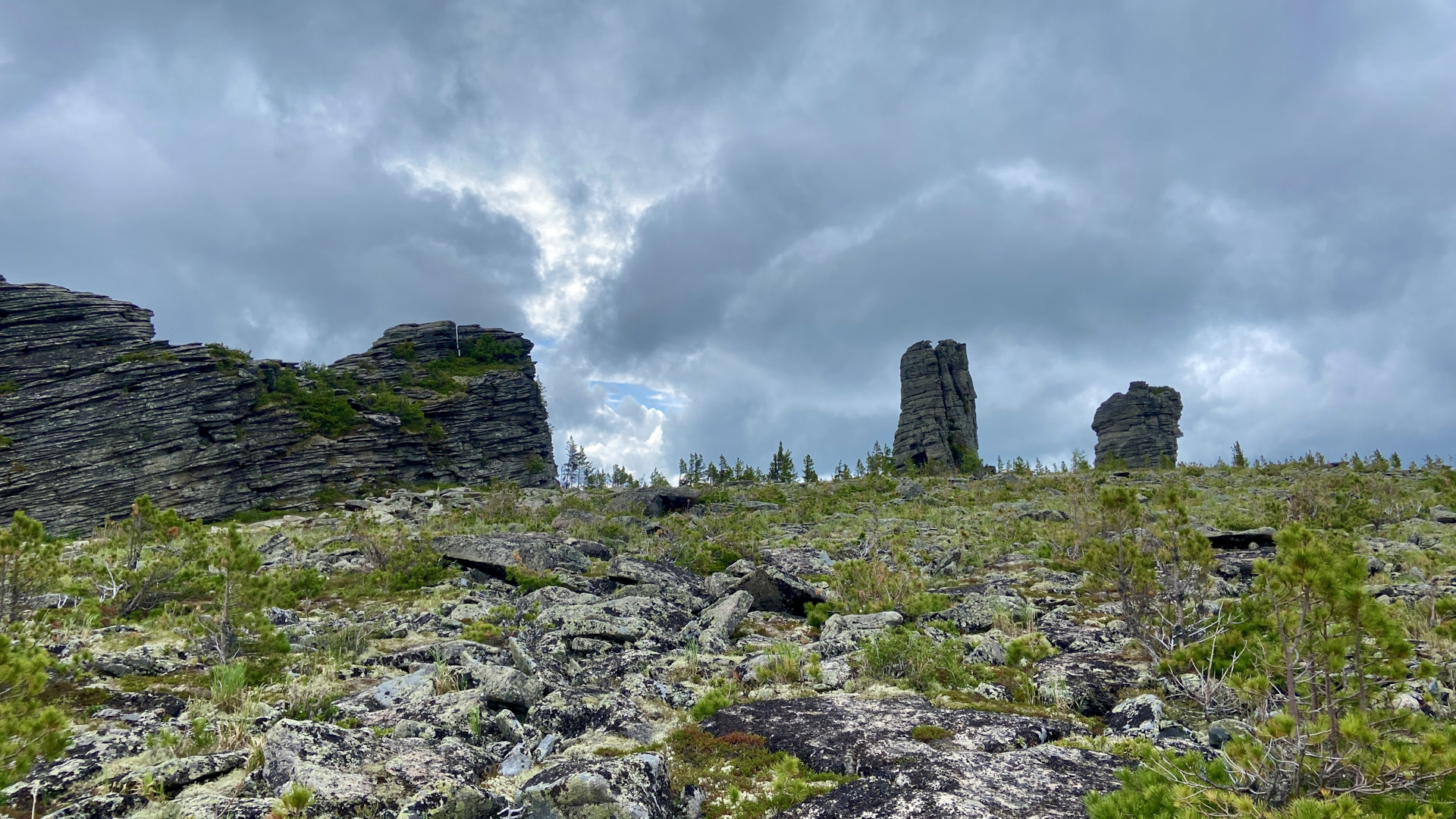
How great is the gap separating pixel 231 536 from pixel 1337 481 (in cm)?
3639

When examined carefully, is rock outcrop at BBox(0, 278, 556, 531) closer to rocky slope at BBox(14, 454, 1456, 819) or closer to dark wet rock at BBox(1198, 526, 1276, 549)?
rocky slope at BBox(14, 454, 1456, 819)

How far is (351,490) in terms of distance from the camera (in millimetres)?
57781

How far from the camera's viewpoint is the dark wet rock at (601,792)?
19.9ft

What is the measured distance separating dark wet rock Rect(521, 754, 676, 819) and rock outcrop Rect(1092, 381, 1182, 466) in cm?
8692

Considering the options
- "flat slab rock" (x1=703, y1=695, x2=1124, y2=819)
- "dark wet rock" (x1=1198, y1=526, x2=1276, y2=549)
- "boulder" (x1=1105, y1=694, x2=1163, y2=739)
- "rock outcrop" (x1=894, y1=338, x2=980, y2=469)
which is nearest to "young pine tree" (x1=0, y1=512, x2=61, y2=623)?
"flat slab rock" (x1=703, y1=695, x2=1124, y2=819)

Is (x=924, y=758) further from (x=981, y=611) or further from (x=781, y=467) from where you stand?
(x=781, y=467)

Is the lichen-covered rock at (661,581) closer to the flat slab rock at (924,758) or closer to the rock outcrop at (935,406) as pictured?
the flat slab rock at (924,758)

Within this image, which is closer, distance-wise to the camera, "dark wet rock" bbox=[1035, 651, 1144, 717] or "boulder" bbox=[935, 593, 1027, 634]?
"dark wet rock" bbox=[1035, 651, 1144, 717]

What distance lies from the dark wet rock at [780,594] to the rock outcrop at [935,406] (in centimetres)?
6846

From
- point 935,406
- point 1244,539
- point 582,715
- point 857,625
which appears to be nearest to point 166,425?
point 582,715

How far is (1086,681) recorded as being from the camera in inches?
390

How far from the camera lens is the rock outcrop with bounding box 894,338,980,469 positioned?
8419 cm

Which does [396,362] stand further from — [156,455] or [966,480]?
[966,480]

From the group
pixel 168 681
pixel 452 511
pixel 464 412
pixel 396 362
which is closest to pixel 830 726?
pixel 168 681
